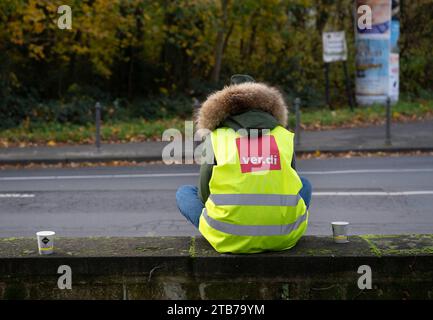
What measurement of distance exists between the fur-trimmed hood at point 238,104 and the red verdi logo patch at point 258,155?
0.27 meters

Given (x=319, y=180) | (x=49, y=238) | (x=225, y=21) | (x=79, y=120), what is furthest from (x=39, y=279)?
(x=225, y=21)

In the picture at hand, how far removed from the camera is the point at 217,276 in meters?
4.60

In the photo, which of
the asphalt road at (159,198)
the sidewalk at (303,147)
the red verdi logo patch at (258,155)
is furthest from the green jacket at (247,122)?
the sidewalk at (303,147)

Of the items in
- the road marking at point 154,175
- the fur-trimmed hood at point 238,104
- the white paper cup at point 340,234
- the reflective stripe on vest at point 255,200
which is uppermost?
the fur-trimmed hood at point 238,104

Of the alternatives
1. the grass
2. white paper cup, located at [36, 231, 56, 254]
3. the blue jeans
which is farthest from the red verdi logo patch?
the grass

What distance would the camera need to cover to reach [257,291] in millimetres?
4590

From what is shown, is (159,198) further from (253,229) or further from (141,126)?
(141,126)

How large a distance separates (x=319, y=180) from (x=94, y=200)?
364 cm

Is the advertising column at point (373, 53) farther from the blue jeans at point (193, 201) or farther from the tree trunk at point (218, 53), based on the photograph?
the blue jeans at point (193, 201)

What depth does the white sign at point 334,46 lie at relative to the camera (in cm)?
2006

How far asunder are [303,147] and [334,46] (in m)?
5.08

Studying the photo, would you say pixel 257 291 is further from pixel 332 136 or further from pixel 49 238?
pixel 332 136

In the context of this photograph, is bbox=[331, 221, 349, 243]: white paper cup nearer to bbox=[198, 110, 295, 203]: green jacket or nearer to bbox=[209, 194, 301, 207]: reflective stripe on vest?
bbox=[209, 194, 301, 207]: reflective stripe on vest

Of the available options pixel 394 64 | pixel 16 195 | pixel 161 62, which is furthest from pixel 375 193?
pixel 161 62
